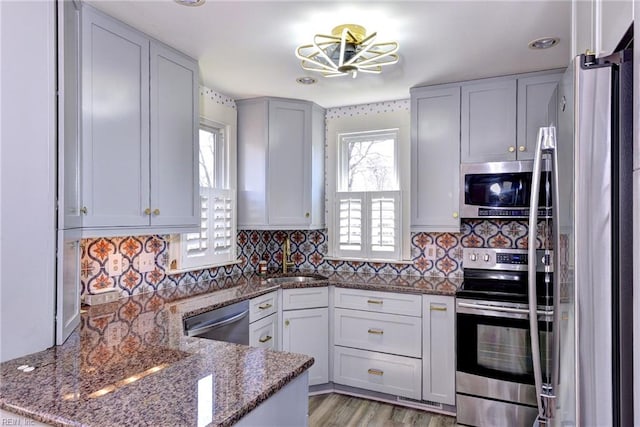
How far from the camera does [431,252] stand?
330cm

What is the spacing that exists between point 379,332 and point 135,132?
216cm

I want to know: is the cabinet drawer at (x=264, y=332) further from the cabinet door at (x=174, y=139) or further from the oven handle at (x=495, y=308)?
the oven handle at (x=495, y=308)

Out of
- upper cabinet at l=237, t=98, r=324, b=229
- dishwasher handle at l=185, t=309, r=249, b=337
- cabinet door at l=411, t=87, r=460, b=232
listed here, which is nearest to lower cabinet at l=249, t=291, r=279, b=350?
dishwasher handle at l=185, t=309, r=249, b=337

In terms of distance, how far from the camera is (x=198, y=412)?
1013 mm

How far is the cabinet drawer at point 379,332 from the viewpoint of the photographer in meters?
2.86

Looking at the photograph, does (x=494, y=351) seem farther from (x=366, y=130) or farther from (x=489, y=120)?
(x=366, y=130)

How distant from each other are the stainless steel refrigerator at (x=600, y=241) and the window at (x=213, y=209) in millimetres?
2537

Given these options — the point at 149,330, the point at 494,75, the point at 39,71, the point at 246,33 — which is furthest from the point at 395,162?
the point at 39,71

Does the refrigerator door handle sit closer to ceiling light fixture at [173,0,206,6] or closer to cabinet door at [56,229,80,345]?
ceiling light fixture at [173,0,206,6]

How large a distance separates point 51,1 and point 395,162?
2652mm

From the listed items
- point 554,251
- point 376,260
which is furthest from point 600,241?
Answer: point 376,260

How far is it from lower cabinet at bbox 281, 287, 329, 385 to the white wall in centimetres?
177

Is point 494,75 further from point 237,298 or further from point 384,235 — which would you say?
point 237,298

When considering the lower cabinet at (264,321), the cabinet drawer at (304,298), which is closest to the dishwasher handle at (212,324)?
the lower cabinet at (264,321)
